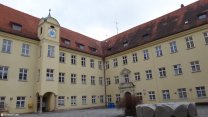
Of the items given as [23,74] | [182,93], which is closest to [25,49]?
[23,74]

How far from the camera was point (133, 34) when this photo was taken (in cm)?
2911

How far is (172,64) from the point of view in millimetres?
22078

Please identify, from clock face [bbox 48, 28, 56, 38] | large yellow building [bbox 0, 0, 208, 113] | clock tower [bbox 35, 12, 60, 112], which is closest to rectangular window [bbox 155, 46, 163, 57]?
large yellow building [bbox 0, 0, 208, 113]

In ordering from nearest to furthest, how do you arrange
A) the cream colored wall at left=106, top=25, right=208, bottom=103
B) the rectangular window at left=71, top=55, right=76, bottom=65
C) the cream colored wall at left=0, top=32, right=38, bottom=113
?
the cream colored wall at left=0, top=32, right=38, bottom=113, the cream colored wall at left=106, top=25, right=208, bottom=103, the rectangular window at left=71, top=55, right=76, bottom=65

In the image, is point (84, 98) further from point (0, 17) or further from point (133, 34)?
point (0, 17)

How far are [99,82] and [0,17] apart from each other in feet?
53.8

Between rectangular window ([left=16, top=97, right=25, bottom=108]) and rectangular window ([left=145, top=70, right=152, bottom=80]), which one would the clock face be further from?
rectangular window ([left=145, top=70, right=152, bottom=80])

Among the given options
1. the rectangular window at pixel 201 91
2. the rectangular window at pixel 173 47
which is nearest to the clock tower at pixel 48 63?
the rectangular window at pixel 173 47

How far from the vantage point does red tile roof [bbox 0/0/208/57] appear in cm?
2134

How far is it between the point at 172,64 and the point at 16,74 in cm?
1817

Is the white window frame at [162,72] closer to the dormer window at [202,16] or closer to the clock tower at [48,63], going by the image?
the dormer window at [202,16]

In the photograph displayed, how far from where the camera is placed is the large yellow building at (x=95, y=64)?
64.3 ft

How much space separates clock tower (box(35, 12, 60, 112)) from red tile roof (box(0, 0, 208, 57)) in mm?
1408

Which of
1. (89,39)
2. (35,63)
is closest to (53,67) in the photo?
(35,63)
